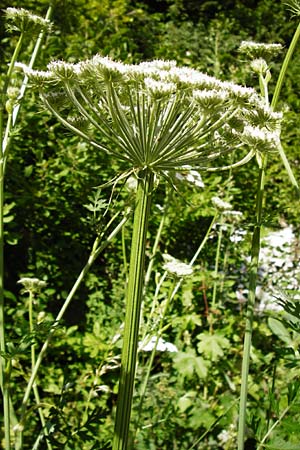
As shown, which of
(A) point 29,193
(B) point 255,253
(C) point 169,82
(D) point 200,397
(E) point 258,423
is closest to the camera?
(C) point 169,82

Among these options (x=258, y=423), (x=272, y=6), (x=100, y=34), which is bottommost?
(x=258, y=423)

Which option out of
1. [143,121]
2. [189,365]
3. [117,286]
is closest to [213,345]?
[189,365]

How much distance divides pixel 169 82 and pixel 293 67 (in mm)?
5839

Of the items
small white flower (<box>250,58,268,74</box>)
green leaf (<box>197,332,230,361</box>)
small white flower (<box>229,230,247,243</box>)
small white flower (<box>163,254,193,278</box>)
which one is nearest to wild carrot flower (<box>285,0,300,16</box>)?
small white flower (<box>250,58,268,74</box>)

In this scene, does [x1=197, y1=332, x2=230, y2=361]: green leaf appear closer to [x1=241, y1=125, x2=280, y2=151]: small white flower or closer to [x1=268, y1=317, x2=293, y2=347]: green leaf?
[x1=268, y1=317, x2=293, y2=347]: green leaf

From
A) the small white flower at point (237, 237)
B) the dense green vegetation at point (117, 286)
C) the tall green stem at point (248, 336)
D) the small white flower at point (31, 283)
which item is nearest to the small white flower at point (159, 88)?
the tall green stem at point (248, 336)

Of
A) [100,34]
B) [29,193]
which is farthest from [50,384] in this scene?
[100,34]

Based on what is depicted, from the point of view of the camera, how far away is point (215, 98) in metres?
1.05

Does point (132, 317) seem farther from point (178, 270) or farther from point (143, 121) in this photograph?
point (178, 270)

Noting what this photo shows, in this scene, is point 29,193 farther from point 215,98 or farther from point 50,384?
point 215,98

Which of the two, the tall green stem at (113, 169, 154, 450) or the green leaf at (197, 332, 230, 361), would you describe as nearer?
the tall green stem at (113, 169, 154, 450)

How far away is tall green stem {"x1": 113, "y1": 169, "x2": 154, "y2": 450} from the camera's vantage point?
1012 millimetres

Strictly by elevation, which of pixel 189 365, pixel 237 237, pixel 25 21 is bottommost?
pixel 189 365

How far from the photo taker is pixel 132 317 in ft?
3.39
